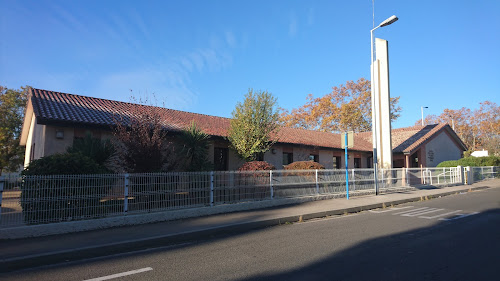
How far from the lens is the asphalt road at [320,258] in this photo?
4516 mm

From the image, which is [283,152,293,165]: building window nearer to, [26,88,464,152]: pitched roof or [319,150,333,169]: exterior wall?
[26,88,464,152]: pitched roof

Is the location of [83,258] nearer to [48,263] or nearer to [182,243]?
[48,263]

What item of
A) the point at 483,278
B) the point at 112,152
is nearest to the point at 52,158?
the point at 112,152

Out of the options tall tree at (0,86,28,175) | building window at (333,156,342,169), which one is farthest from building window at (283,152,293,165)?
tall tree at (0,86,28,175)

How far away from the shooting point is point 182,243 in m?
6.89

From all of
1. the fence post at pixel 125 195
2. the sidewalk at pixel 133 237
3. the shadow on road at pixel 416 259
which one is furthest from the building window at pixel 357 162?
the fence post at pixel 125 195

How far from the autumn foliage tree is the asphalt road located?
4536 centimetres

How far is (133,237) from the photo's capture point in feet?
22.4

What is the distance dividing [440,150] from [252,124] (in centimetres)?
2473

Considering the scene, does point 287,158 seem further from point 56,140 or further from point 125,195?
point 125,195

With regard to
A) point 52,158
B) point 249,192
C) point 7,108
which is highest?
point 7,108

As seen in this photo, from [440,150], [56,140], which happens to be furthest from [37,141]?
[440,150]

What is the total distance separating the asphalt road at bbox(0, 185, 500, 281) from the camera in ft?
14.8

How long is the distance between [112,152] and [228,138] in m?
6.16
